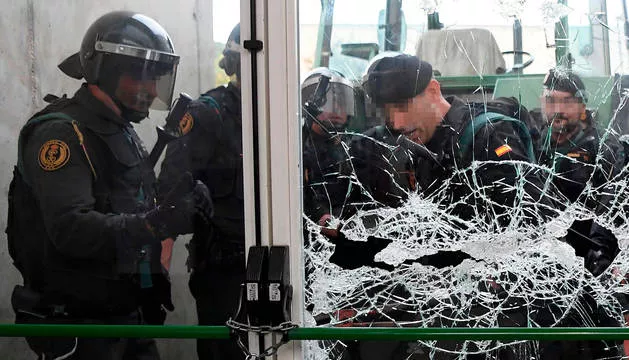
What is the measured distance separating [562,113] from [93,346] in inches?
57.8

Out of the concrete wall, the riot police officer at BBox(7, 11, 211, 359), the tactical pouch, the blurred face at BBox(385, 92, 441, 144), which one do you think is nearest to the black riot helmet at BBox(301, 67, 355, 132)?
the blurred face at BBox(385, 92, 441, 144)

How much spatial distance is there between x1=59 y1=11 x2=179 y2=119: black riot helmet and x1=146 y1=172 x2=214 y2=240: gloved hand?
23 centimetres

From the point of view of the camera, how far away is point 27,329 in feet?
5.64

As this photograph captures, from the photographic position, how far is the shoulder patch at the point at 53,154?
187 cm

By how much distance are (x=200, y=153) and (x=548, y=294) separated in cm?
102

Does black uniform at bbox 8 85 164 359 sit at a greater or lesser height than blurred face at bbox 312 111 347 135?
lesser

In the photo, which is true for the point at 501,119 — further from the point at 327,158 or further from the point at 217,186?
the point at 217,186

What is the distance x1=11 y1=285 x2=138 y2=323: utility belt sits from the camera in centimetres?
189

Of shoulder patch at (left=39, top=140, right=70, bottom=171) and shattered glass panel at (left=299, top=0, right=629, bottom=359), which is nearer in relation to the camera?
shattered glass panel at (left=299, top=0, right=629, bottom=359)

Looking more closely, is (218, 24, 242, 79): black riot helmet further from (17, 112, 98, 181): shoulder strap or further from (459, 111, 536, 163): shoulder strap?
(459, 111, 536, 163): shoulder strap

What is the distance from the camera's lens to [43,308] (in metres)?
1.90

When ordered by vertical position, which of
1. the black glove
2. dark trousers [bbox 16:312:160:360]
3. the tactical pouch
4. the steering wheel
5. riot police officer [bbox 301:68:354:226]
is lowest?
dark trousers [bbox 16:312:160:360]

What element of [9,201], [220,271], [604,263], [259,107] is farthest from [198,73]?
[604,263]

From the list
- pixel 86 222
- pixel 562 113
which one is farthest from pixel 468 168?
pixel 86 222
